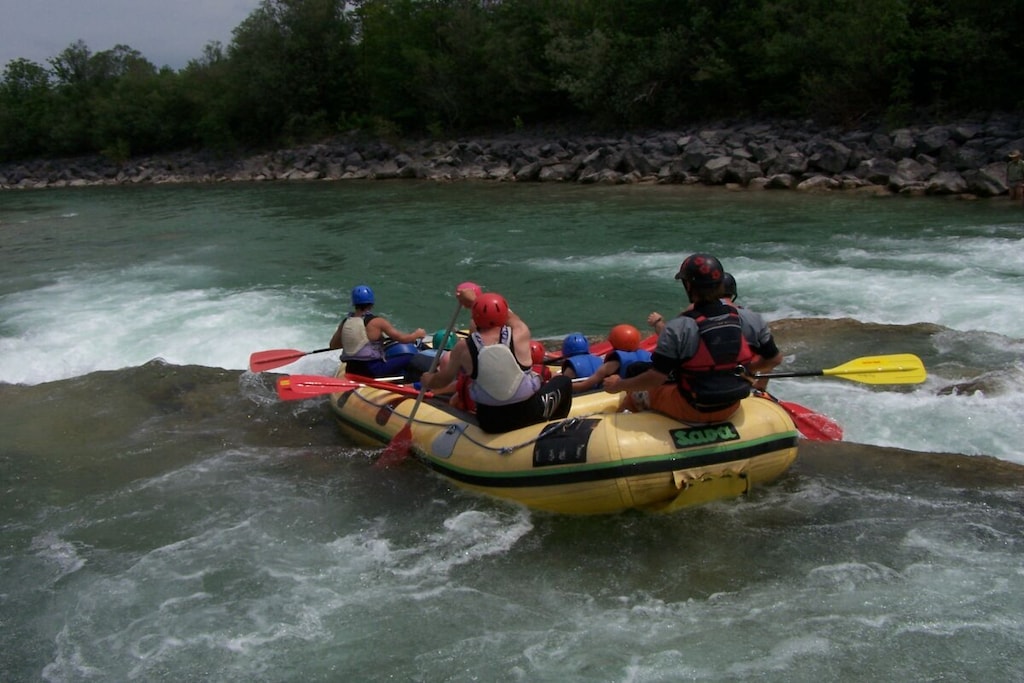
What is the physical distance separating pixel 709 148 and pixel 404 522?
19.4m

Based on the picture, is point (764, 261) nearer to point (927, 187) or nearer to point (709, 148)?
point (927, 187)

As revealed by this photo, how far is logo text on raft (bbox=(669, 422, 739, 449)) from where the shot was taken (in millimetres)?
4559

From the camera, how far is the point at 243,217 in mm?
21266

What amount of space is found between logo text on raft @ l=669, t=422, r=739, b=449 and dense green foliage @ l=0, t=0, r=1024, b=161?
19.7m

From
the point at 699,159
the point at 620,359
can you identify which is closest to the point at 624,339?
the point at 620,359

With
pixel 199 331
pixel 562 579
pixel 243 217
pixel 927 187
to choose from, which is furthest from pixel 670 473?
pixel 243 217

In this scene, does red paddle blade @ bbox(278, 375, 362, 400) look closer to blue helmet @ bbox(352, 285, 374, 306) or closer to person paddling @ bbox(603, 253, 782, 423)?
blue helmet @ bbox(352, 285, 374, 306)

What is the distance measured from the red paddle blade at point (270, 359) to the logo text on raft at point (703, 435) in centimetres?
363

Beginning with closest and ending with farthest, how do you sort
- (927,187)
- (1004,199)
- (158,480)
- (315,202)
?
(158,480) < (1004,199) < (927,187) < (315,202)

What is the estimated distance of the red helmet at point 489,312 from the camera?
482 cm

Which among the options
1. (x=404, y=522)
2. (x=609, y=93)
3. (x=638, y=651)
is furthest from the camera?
(x=609, y=93)

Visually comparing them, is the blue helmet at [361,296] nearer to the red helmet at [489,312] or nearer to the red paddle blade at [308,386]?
the red paddle blade at [308,386]

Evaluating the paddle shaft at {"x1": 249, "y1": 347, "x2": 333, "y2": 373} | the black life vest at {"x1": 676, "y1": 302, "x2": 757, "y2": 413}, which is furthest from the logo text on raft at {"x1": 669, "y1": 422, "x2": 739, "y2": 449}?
the paddle shaft at {"x1": 249, "y1": 347, "x2": 333, "y2": 373}

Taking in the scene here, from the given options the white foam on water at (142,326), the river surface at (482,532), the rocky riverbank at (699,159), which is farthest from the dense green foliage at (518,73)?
the white foam on water at (142,326)
